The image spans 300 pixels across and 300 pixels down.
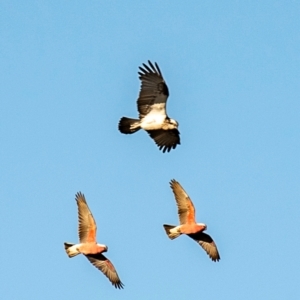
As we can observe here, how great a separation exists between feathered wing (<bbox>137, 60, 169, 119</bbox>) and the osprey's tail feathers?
297 mm

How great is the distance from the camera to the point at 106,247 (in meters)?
42.3

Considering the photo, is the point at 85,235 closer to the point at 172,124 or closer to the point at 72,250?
the point at 72,250

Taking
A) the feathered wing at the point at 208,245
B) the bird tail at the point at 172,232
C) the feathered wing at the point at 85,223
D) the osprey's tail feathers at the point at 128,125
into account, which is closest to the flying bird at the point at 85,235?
the feathered wing at the point at 85,223

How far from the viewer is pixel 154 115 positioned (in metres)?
40.2

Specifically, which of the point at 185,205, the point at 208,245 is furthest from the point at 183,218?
the point at 208,245

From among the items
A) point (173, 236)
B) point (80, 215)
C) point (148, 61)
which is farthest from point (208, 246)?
point (148, 61)

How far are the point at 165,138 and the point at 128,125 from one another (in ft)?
4.86

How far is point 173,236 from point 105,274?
8.46 ft

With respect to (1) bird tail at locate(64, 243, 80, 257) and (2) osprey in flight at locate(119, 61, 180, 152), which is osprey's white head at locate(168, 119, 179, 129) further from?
(1) bird tail at locate(64, 243, 80, 257)

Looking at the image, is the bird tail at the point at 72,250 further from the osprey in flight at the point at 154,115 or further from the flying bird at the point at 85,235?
the osprey in flight at the point at 154,115

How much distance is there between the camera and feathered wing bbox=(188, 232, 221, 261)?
44219mm

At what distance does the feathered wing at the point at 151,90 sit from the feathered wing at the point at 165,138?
0.72 m

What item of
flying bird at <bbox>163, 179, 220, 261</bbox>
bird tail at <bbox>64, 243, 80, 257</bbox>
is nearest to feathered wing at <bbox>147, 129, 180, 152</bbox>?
flying bird at <bbox>163, 179, 220, 261</bbox>

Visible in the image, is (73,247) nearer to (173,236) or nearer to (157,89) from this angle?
(173,236)
